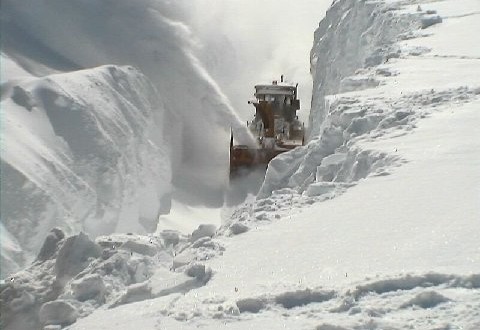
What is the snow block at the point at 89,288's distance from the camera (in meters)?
4.04

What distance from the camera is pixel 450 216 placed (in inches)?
149

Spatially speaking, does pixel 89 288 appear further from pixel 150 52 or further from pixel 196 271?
pixel 150 52

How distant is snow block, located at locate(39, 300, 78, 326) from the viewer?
12.5ft

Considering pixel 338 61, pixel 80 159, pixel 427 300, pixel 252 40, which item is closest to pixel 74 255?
pixel 427 300

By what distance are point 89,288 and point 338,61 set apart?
7.79 metres

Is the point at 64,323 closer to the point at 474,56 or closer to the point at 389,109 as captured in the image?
the point at 389,109

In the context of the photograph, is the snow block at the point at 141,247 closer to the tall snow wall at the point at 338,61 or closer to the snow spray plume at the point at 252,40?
the tall snow wall at the point at 338,61

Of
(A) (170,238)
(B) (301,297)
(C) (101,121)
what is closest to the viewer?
(B) (301,297)

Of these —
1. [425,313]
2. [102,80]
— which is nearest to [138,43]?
[102,80]

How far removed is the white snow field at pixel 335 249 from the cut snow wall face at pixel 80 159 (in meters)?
4.70

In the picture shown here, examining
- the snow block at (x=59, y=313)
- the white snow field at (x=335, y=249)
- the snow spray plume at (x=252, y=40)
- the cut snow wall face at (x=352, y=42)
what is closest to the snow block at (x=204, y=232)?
the white snow field at (x=335, y=249)

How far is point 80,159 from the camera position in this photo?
1227 cm

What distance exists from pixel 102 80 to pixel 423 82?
933 cm

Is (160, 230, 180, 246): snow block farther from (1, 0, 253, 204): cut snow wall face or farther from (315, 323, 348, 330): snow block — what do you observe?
(1, 0, 253, 204): cut snow wall face
